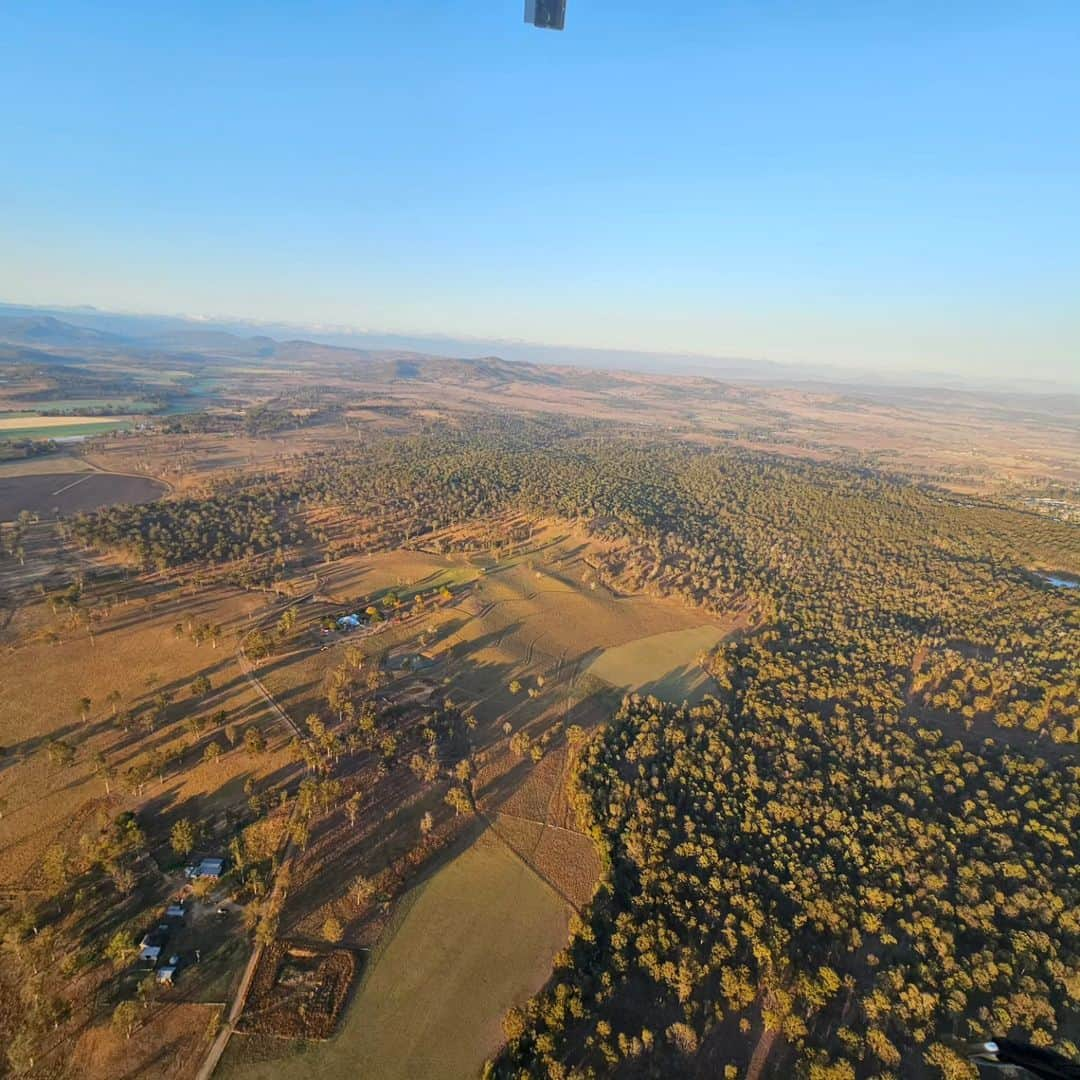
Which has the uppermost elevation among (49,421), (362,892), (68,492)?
(49,421)

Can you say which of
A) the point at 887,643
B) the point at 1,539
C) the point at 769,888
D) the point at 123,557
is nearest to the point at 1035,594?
the point at 887,643

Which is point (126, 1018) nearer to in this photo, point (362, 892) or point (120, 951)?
point (120, 951)

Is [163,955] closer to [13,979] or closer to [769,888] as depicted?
[13,979]

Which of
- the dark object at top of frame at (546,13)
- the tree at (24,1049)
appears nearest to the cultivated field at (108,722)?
the tree at (24,1049)

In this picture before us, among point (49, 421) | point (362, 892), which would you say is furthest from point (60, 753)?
point (49, 421)

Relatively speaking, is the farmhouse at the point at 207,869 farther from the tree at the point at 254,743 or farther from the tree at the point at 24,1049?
the tree at the point at 254,743

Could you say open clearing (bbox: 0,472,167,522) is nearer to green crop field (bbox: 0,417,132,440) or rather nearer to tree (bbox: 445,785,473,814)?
green crop field (bbox: 0,417,132,440)
